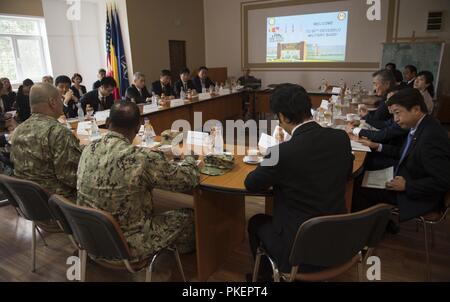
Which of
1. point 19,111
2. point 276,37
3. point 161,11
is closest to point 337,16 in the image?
point 276,37

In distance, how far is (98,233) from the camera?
1473mm

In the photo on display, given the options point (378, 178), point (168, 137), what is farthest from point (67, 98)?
point (378, 178)

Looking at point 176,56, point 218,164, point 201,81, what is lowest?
point 218,164

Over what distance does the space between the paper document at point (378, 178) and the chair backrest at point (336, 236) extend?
83 cm

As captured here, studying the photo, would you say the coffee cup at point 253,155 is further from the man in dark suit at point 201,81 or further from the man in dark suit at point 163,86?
the man in dark suit at point 201,81

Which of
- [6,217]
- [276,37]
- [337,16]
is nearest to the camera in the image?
[6,217]

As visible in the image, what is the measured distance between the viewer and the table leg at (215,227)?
2.02m

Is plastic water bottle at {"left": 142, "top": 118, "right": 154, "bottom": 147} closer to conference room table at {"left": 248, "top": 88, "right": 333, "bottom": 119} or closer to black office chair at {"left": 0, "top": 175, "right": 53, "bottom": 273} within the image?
black office chair at {"left": 0, "top": 175, "right": 53, "bottom": 273}

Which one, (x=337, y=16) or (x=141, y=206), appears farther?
(x=337, y=16)

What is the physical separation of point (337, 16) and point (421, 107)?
252 inches

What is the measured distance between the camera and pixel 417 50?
6664mm

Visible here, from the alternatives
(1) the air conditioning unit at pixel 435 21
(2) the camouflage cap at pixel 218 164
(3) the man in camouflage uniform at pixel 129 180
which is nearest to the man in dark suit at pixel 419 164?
(2) the camouflage cap at pixel 218 164

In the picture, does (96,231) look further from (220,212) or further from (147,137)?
(147,137)

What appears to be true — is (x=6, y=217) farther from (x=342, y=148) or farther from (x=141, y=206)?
(x=342, y=148)
